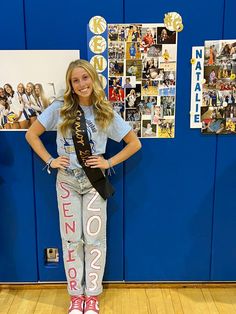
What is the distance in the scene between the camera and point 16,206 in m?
2.52

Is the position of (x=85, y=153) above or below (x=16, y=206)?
above

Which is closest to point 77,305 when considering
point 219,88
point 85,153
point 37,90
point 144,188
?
point 144,188

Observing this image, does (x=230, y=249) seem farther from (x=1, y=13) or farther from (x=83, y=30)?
(x=1, y=13)

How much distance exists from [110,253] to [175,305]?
1.70 feet

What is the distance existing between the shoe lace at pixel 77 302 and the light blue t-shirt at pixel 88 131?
0.81m

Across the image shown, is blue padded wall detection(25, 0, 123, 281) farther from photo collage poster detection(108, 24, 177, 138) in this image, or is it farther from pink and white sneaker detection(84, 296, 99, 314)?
pink and white sneaker detection(84, 296, 99, 314)

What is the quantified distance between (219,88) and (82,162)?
3.06 ft

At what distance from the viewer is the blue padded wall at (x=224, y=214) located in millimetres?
2445

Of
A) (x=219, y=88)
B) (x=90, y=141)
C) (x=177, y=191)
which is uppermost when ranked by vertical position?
(x=219, y=88)

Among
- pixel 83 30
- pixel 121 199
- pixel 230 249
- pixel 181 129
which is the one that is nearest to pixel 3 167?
pixel 121 199

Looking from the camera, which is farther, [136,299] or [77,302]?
[136,299]

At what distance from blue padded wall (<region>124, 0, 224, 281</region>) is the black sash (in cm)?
25

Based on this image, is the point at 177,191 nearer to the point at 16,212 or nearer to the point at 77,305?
the point at 77,305

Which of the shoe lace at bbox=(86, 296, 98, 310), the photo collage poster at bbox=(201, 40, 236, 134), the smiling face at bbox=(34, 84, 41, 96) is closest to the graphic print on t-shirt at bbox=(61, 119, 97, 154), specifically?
the smiling face at bbox=(34, 84, 41, 96)
